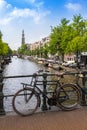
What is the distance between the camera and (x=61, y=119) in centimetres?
709

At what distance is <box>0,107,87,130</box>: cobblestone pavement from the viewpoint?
256 inches

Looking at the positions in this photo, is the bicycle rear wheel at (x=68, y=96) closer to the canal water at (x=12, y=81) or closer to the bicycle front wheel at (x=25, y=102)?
the bicycle front wheel at (x=25, y=102)

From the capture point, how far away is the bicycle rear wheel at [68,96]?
7.93 meters

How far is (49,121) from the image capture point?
6938 mm

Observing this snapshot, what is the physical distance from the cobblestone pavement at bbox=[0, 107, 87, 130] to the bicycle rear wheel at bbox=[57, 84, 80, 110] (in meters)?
0.20

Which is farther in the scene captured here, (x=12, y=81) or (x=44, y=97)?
(x=12, y=81)

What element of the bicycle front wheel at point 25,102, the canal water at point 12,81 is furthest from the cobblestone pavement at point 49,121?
the canal water at point 12,81

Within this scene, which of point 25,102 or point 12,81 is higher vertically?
point 25,102

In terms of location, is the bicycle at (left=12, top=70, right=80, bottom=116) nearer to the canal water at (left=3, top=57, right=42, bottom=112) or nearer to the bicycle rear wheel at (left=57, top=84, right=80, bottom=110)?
the bicycle rear wheel at (left=57, top=84, right=80, bottom=110)

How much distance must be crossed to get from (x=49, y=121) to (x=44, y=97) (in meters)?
1.16

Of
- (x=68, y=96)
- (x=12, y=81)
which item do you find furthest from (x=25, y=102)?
(x=12, y=81)

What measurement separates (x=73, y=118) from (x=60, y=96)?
0.92 m

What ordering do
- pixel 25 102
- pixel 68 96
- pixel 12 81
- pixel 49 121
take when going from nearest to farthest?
pixel 49 121, pixel 25 102, pixel 68 96, pixel 12 81

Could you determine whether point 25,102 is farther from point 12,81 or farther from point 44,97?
point 12,81
